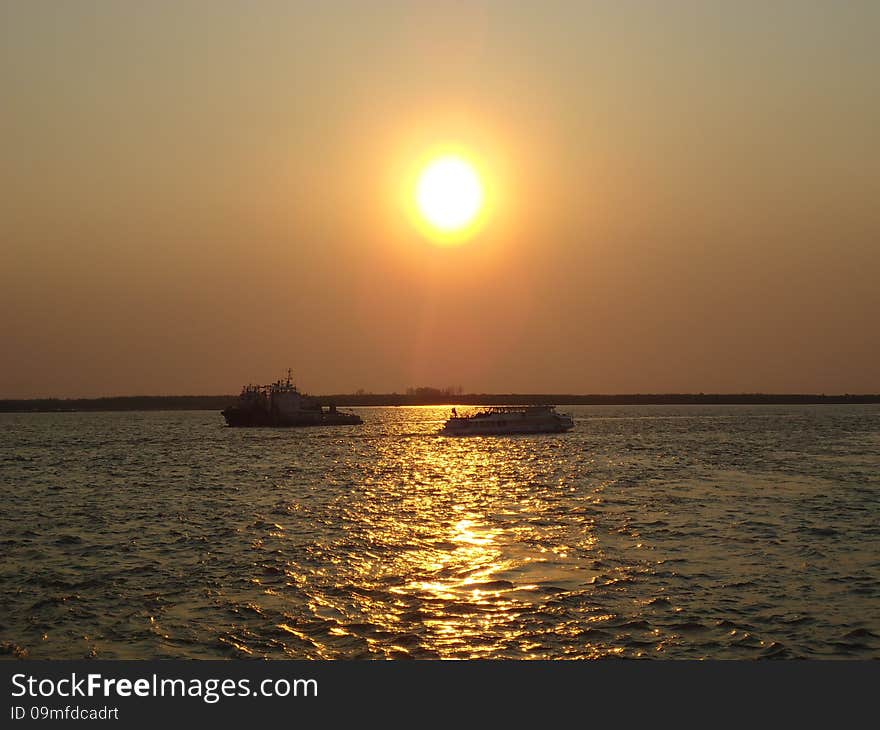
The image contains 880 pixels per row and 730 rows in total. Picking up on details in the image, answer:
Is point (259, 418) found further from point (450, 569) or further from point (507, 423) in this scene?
point (450, 569)

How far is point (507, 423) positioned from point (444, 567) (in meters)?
139

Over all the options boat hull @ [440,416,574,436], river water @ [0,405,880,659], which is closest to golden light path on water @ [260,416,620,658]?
river water @ [0,405,880,659]

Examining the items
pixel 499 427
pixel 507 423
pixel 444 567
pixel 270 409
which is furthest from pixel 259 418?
pixel 444 567

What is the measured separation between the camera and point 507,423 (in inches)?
6703

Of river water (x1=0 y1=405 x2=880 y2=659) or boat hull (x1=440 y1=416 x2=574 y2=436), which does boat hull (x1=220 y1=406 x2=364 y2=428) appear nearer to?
boat hull (x1=440 y1=416 x2=574 y2=436)

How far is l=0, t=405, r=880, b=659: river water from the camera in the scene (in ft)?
74.7

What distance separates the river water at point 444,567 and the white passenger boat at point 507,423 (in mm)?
96048

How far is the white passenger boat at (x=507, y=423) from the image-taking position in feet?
553

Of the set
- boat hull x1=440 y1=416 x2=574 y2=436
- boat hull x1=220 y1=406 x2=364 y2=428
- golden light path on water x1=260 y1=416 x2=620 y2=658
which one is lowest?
golden light path on water x1=260 y1=416 x2=620 y2=658

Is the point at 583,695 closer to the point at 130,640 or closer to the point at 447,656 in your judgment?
the point at 447,656

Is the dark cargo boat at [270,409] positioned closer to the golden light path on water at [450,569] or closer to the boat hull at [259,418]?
the boat hull at [259,418]

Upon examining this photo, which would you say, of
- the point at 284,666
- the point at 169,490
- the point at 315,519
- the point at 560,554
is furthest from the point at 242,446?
the point at 284,666

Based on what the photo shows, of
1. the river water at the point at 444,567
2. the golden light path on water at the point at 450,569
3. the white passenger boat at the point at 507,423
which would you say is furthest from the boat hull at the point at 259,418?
the golden light path on water at the point at 450,569

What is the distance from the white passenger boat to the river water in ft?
315
